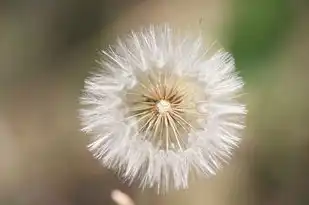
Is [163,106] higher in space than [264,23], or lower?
lower

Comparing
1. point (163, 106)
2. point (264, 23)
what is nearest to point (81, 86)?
point (163, 106)

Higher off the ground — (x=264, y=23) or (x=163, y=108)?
(x=264, y=23)

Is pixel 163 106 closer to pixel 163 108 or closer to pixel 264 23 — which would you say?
pixel 163 108

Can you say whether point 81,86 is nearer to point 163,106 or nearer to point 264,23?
point 163,106

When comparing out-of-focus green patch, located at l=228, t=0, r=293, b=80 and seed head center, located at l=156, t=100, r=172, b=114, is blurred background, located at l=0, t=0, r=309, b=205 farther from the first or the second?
seed head center, located at l=156, t=100, r=172, b=114

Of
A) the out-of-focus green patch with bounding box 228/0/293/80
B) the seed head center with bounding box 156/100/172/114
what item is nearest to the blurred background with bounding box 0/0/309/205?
the out-of-focus green patch with bounding box 228/0/293/80

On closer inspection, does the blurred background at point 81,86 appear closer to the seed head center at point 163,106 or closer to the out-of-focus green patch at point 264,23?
the out-of-focus green patch at point 264,23

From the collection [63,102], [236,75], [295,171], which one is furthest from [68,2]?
[295,171]

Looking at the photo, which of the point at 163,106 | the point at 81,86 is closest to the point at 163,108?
the point at 163,106
